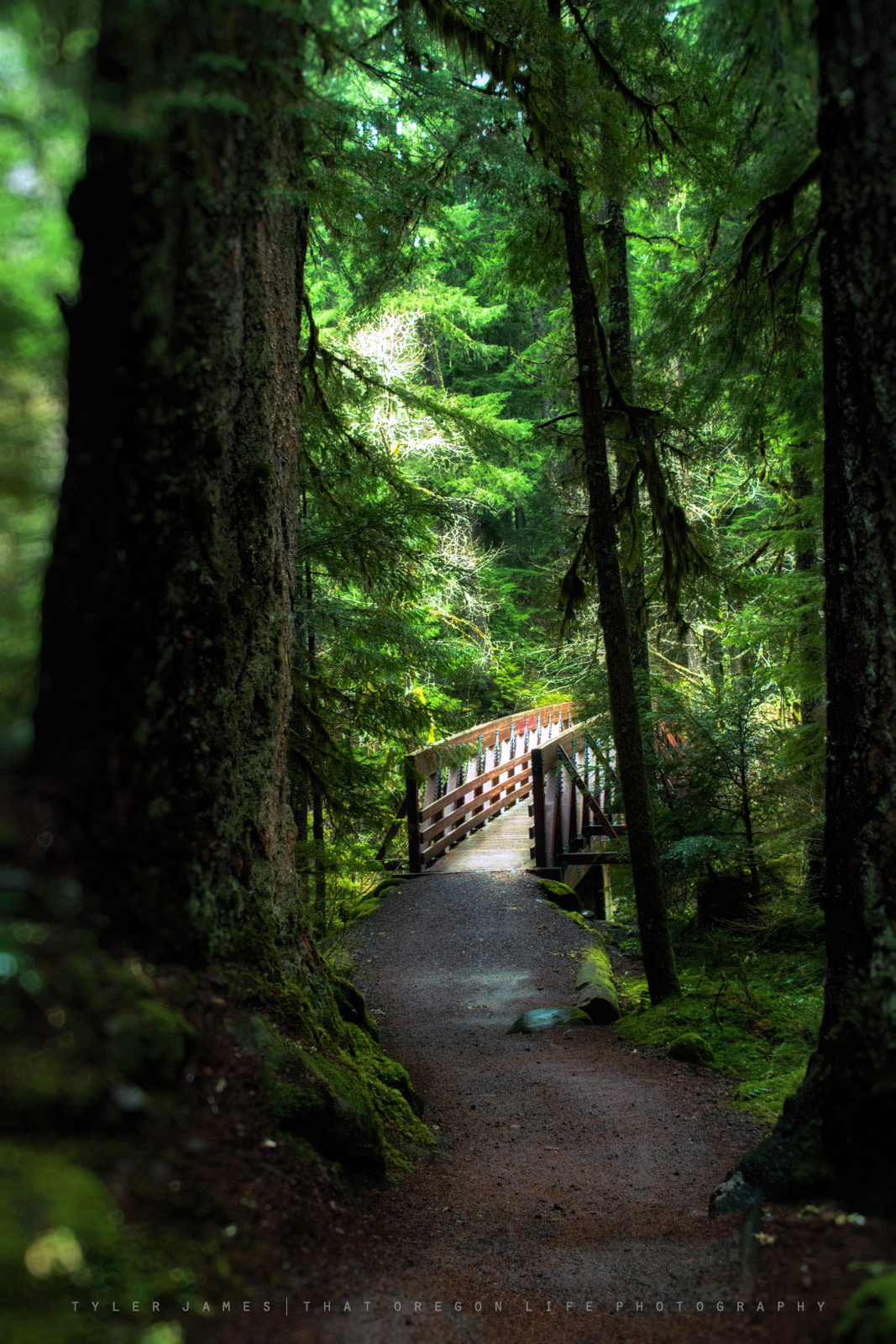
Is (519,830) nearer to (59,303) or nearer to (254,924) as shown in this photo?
Result: (254,924)

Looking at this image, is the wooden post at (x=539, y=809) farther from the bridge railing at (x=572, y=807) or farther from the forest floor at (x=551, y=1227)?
the forest floor at (x=551, y=1227)

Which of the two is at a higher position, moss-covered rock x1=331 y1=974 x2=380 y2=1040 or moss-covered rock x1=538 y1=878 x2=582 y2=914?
moss-covered rock x1=331 y1=974 x2=380 y2=1040

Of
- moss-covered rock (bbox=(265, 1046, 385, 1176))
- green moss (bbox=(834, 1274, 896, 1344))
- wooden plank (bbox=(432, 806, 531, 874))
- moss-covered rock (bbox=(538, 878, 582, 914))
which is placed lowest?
moss-covered rock (bbox=(538, 878, 582, 914))

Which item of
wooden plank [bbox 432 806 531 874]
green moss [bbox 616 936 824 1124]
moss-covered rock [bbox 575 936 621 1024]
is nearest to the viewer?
green moss [bbox 616 936 824 1124]

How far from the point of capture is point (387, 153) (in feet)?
14.7

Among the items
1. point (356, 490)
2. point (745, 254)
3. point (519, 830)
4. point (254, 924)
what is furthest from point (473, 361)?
point (254, 924)

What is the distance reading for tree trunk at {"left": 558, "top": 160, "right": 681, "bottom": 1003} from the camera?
6484mm

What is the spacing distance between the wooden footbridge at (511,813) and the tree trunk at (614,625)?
259 cm

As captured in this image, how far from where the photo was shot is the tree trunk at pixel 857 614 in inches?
86.8

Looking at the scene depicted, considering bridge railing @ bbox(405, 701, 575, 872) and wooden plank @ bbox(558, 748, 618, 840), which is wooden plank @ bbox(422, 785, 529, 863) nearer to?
bridge railing @ bbox(405, 701, 575, 872)

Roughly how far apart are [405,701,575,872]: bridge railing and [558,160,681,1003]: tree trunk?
3181 millimetres

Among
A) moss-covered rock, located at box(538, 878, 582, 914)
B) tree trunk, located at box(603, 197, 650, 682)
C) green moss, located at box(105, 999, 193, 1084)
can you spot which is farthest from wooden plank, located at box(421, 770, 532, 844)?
green moss, located at box(105, 999, 193, 1084)

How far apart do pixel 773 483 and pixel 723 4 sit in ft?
24.1

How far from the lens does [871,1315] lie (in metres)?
1.58
